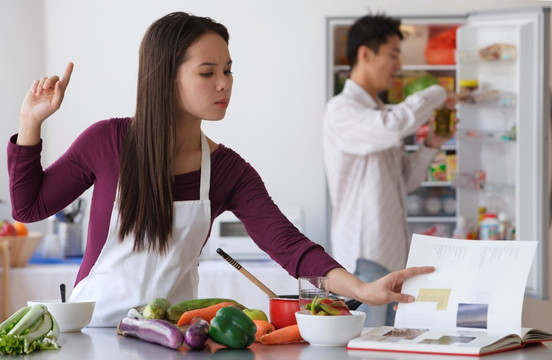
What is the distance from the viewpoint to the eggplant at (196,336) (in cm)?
162

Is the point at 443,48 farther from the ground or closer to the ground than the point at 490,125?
farther from the ground

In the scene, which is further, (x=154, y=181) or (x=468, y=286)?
(x=154, y=181)

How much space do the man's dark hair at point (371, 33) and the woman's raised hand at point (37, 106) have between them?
2.40m

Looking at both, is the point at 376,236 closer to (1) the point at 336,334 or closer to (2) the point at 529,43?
(2) the point at 529,43

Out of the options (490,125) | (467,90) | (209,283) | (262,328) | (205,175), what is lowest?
(209,283)

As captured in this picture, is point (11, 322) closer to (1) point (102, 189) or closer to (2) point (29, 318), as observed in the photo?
(2) point (29, 318)

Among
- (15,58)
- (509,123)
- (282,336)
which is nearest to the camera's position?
(282,336)

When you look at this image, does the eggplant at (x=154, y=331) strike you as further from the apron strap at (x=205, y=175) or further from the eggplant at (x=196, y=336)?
the apron strap at (x=205, y=175)

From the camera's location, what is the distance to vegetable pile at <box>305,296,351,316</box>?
167 centimetres

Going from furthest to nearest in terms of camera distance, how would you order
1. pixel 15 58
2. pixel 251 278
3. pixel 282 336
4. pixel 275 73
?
pixel 275 73 → pixel 15 58 → pixel 251 278 → pixel 282 336

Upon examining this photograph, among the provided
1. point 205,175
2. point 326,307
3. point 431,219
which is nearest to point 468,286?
point 326,307

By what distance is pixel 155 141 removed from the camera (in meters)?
2.13

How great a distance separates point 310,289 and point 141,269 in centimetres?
55

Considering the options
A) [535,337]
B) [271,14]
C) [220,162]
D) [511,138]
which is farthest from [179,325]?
[271,14]
